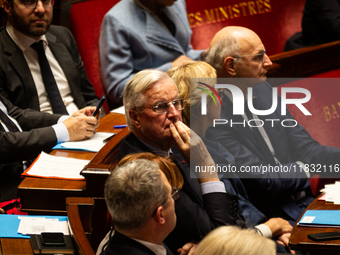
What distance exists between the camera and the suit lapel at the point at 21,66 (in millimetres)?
2352

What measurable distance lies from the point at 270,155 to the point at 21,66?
52.8 inches

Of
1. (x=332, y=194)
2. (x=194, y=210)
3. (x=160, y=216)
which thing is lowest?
(x=332, y=194)

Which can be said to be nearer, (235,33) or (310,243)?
(310,243)

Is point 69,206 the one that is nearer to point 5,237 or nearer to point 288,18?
point 5,237

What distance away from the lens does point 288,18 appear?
3.94 m

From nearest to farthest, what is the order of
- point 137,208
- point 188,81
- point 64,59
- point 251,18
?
point 137,208 < point 188,81 < point 64,59 < point 251,18

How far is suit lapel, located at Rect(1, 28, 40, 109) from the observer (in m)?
2.35

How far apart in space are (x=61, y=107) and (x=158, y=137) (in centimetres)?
106

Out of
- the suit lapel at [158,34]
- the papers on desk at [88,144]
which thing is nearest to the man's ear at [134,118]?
the papers on desk at [88,144]

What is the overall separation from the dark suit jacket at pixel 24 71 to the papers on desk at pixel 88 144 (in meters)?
0.50

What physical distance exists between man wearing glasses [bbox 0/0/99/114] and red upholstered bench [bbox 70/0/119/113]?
19cm

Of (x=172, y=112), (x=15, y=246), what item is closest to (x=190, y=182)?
(x=172, y=112)

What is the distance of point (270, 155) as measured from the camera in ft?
7.00

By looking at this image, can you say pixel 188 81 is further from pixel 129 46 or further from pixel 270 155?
pixel 129 46
